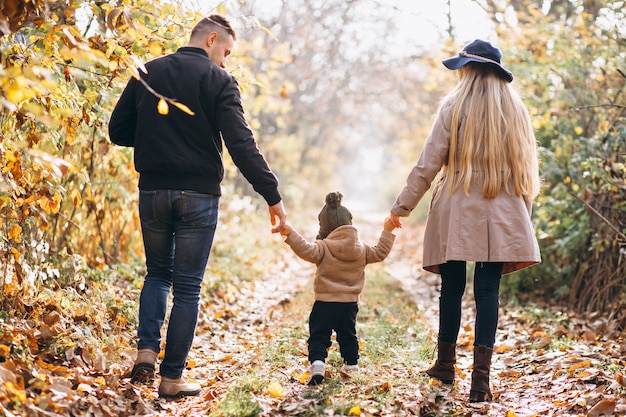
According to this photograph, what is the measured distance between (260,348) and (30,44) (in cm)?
272

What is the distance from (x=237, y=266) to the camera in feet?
28.2

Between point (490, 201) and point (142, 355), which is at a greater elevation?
point (490, 201)

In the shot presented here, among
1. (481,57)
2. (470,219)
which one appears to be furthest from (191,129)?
(481,57)

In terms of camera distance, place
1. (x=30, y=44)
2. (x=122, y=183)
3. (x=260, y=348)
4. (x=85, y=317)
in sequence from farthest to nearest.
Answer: (x=122, y=183), (x=260, y=348), (x=85, y=317), (x=30, y=44)

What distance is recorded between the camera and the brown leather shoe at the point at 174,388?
3.57m

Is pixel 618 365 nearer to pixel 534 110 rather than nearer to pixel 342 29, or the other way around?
pixel 534 110

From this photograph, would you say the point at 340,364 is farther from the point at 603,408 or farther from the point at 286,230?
the point at 603,408

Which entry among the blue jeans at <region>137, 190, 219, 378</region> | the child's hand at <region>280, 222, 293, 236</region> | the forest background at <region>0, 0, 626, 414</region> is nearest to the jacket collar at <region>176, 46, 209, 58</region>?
the forest background at <region>0, 0, 626, 414</region>

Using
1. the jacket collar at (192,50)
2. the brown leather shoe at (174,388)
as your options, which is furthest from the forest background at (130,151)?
the brown leather shoe at (174,388)

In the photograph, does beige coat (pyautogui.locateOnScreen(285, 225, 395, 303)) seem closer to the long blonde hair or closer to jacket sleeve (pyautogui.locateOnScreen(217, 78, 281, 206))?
jacket sleeve (pyautogui.locateOnScreen(217, 78, 281, 206))

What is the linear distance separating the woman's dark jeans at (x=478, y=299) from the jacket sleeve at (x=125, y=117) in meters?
2.15

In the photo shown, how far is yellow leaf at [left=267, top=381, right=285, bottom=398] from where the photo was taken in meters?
3.51

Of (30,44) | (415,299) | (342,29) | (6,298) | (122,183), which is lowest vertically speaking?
(415,299)

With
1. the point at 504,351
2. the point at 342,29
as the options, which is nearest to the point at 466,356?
the point at 504,351
